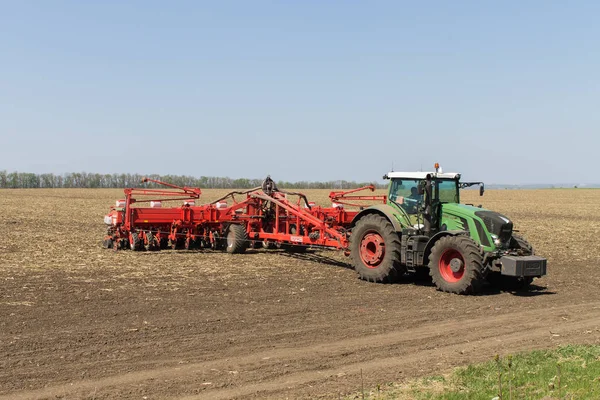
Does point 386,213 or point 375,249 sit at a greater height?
point 386,213

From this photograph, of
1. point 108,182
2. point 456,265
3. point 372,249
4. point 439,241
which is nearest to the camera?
point 456,265

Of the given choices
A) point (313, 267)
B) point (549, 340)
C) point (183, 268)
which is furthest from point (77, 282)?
point (549, 340)

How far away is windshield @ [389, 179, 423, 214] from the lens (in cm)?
1180

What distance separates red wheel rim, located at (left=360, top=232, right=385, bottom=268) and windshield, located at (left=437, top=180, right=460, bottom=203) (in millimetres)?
1423

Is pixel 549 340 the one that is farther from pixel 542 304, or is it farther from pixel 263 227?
pixel 263 227

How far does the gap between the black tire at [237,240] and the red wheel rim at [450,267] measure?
626cm

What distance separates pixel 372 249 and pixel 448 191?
1.85 meters

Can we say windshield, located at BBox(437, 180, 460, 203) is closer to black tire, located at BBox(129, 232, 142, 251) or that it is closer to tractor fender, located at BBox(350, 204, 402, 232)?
tractor fender, located at BBox(350, 204, 402, 232)

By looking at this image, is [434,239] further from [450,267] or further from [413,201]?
[413,201]

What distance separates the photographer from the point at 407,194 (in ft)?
39.4

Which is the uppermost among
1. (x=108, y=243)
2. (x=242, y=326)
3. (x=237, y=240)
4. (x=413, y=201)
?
(x=413, y=201)

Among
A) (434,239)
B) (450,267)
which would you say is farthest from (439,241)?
(450,267)

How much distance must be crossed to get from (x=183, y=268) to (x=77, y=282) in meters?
2.62

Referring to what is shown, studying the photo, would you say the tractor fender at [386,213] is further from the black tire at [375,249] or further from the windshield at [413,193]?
the windshield at [413,193]
